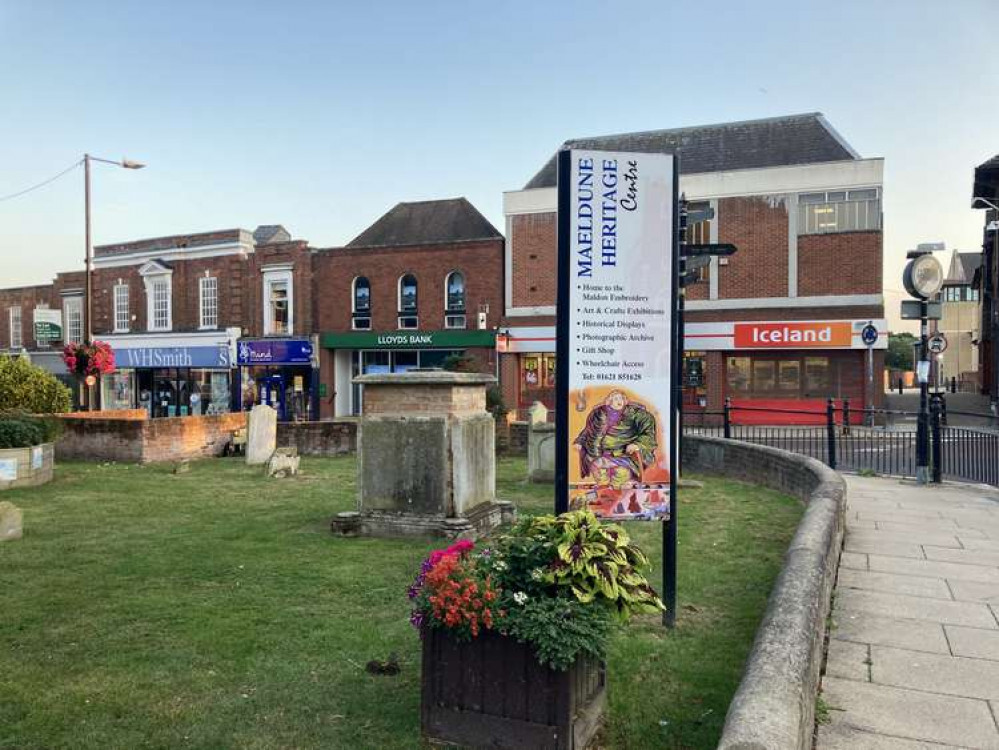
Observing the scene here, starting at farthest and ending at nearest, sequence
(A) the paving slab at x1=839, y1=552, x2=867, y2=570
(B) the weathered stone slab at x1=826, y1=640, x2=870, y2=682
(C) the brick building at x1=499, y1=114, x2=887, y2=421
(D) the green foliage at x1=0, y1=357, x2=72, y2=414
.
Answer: (C) the brick building at x1=499, y1=114, x2=887, y2=421 → (D) the green foliage at x1=0, y1=357, x2=72, y2=414 → (A) the paving slab at x1=839, y1=552, x2=867, y2=570 → (B) the weathered stone slab at x1=826, y1=640, x2=870, y2=682

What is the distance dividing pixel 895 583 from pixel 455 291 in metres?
26.5

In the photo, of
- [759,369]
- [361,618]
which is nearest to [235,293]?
[759,369]

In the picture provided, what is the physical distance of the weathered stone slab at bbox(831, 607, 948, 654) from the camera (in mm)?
4605

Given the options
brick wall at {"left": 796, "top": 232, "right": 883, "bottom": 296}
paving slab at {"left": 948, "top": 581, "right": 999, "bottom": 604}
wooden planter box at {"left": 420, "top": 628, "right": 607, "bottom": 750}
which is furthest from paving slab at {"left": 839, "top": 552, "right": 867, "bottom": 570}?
brick wall at {"left": 796, "top": 232, "right": 883, "bottom": 296}

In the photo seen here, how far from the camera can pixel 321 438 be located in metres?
16.8

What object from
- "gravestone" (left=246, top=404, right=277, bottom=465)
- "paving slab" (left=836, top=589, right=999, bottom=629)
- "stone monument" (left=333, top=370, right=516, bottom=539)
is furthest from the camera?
"gravestone" (left=246, top=404, right=277, bottom=465)

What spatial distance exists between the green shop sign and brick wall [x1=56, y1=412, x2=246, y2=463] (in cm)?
1546

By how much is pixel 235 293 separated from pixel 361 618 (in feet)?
108

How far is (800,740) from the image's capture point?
2.75 metres

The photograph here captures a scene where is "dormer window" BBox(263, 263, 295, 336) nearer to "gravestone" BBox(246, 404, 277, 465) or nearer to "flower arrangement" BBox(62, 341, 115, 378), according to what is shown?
"flower arrangement" BBox(62, 341, 115, 378)

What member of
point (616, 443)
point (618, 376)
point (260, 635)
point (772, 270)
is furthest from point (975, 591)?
point (772, 270)

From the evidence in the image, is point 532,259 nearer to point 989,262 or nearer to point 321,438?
point 321,438

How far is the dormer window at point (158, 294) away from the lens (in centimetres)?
3738

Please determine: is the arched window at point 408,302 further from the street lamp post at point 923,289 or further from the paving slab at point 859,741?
the paving slab at point 859,741
